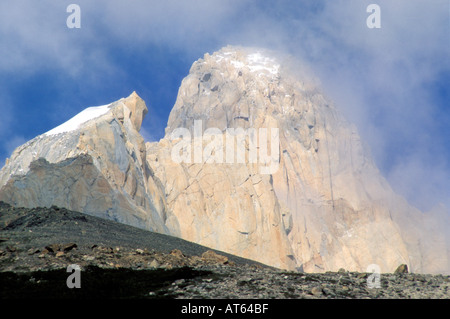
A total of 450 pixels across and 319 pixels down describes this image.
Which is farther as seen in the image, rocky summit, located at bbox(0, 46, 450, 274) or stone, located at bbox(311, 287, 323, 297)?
rocky summit, located at bbox(0, 46, 450, 274)

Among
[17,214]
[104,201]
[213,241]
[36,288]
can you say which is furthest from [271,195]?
[36,288]

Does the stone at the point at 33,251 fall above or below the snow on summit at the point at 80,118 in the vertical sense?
below

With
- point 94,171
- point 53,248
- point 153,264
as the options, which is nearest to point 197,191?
point 94,171

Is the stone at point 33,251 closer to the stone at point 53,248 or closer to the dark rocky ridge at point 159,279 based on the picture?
the dark rocky ridge at point 159,279

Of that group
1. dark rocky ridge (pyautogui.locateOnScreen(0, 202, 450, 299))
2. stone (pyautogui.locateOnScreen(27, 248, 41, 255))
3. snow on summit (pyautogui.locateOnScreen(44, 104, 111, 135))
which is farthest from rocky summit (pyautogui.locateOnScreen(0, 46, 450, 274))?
stone (pyautogui.locateOnScreen(27, 248, 41, 255))

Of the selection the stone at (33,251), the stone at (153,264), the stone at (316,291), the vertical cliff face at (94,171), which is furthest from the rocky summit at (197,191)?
the stone at (316,291)

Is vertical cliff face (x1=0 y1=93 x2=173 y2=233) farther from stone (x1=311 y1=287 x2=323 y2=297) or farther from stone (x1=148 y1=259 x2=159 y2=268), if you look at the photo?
stone (x1=311 y1=287 x2=323 y2=297)

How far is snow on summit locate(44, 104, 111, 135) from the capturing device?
5290 inches

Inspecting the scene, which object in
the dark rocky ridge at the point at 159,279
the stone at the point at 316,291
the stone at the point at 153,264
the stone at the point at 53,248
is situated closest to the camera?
the stone at the point at 316,291

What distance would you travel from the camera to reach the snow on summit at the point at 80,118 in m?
134

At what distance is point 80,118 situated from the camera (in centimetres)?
14162

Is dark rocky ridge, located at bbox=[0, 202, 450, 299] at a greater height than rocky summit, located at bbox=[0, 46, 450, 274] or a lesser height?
lesser
